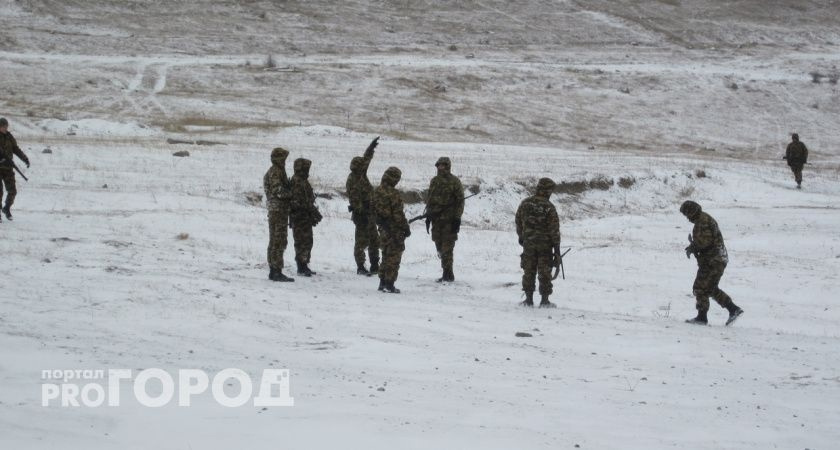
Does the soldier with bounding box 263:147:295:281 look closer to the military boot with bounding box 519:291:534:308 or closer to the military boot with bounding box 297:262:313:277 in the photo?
the military boot with bounding box 297:262:313:277

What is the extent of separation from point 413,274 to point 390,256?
2327 mm

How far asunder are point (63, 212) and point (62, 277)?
6.33 m

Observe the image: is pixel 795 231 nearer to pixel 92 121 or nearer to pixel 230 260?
pixel 230 260

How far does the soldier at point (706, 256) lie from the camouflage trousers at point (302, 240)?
5.38 m

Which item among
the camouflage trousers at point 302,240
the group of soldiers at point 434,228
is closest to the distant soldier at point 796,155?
the group of soldiers at point 434,228

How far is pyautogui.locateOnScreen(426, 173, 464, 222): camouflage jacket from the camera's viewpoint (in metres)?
13.4

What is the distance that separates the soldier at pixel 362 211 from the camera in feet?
44.1

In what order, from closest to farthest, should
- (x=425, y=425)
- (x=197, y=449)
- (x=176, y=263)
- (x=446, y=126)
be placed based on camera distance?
(x=197, y=449) < (x=425, y=425) < (x=176, y=263) < (x=446, y=126)

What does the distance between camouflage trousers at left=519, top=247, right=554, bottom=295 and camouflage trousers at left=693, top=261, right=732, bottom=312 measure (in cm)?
199

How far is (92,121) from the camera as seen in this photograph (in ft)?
109

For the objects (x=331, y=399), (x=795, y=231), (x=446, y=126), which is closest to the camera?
(x=331, y=399)

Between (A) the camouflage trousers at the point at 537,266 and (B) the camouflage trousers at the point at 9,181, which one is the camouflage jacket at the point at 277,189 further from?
(B) the camouflage trousers at the point at 9,181

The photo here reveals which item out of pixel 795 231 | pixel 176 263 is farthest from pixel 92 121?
pixel 795 231

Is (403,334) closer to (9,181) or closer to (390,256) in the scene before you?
(390,256)
